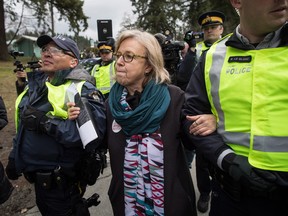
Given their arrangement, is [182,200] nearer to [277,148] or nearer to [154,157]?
[154,157]

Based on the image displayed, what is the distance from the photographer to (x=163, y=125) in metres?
1.93

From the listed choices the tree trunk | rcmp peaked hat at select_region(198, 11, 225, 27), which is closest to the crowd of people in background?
rcmp peaked hat at select_region(198, 11, 225, 27)

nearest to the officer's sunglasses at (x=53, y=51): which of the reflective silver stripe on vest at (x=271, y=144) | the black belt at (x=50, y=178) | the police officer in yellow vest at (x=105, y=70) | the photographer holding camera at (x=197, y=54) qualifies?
the black belt at (x=50, y=178)

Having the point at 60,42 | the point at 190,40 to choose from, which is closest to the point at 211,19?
the point at 190,40

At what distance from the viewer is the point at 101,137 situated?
2143 mm

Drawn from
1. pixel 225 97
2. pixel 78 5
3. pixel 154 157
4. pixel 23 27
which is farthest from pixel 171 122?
pixel 23 27

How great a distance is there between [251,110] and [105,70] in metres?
4.28

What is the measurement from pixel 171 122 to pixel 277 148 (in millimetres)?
726

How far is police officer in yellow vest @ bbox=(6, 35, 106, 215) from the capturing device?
220 centimetres

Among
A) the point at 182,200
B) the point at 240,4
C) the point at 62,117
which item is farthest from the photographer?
the point at 62,117

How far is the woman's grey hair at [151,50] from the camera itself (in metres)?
2.04

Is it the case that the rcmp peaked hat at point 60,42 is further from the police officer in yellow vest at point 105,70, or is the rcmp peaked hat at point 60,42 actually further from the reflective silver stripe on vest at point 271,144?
the police officer in yellow vest at point 105,70

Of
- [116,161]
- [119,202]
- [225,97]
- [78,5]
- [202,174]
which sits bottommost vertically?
[202,174]

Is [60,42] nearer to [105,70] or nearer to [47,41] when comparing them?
[47,41]
